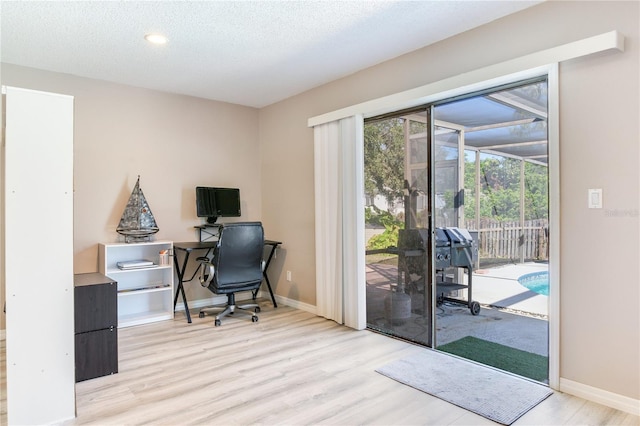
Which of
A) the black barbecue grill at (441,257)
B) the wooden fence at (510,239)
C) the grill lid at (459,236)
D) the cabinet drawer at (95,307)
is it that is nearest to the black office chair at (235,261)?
the cabinet drawer at (95,307)

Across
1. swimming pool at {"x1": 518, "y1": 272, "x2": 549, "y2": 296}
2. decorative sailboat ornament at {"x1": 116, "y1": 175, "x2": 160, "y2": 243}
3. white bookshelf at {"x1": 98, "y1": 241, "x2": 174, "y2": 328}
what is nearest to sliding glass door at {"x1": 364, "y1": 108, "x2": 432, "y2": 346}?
swimming pool at {"x1": 518, "y1": 272, "x2": 549, "y2": 296}

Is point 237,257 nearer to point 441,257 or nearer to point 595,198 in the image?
point 441,257

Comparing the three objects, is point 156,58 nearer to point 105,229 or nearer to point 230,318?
point 105,229

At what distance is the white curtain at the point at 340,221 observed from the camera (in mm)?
3693

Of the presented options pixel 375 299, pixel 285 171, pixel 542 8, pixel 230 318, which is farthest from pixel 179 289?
pixel 542 8

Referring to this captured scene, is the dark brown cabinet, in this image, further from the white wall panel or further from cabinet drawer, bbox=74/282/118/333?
the white wall panel

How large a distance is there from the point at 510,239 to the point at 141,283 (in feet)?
13.0

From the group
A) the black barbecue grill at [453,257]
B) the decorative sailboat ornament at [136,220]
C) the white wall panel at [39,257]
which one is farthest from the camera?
the decorative sailboat ornament at [136,220]

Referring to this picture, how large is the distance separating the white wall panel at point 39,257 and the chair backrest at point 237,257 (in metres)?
1.64

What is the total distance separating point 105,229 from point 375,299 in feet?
9.41

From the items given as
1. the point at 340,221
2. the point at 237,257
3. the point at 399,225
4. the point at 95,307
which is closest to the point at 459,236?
the point at 399,225

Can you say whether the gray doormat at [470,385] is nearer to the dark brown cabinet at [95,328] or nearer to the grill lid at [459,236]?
the grill lid at [459,236]

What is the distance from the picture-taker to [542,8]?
2479mm

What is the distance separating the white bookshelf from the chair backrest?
0.69 meters
